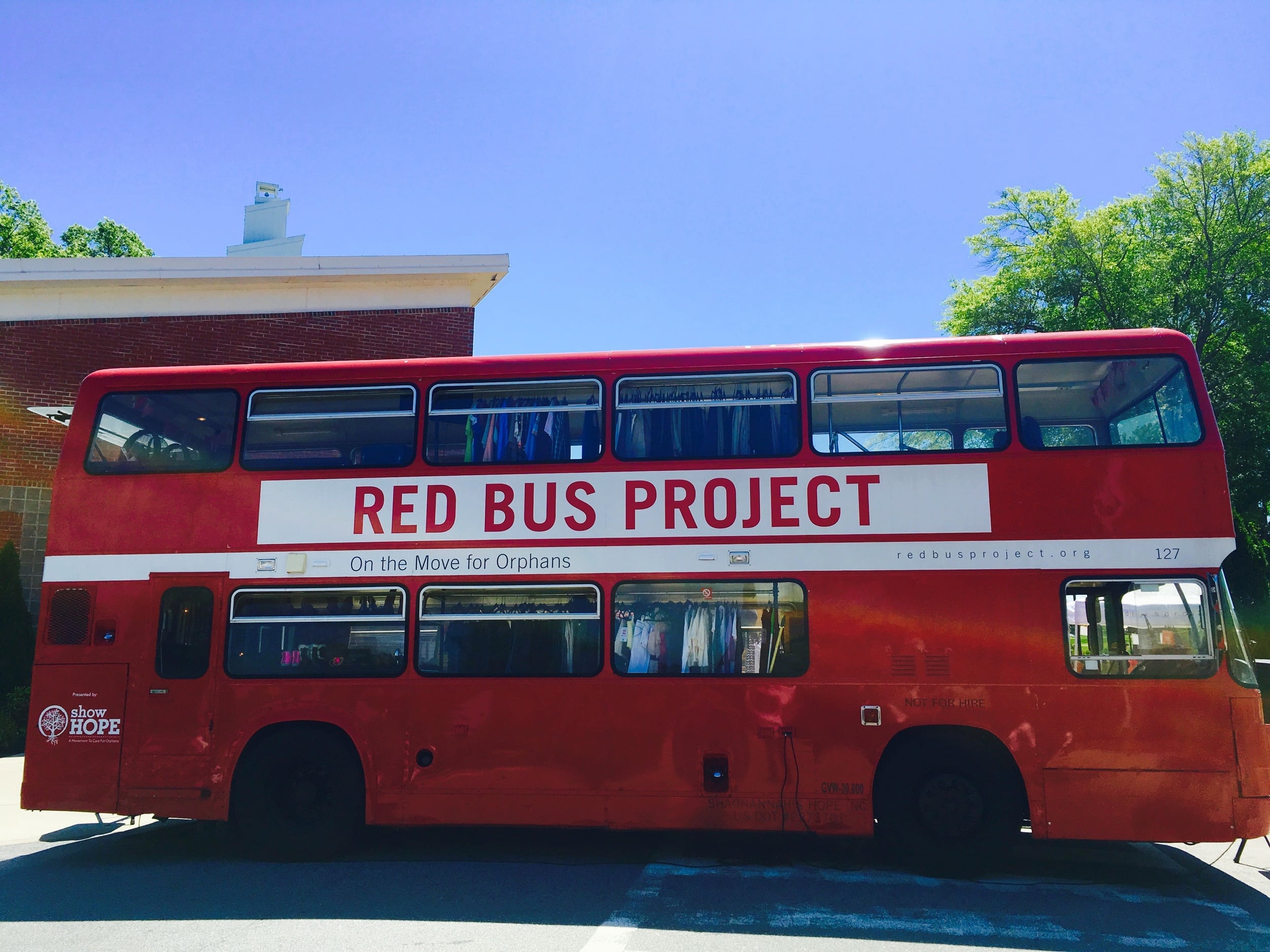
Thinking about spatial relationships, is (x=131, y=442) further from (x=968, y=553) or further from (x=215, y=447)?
(x=968, y=553)

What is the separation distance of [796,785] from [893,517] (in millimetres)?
2193

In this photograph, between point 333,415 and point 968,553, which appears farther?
point 333,415

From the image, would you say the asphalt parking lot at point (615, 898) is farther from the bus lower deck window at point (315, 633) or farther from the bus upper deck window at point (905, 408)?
the bus upper deck window at point (905, 408)

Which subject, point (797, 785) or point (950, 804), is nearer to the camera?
point (950, 804)

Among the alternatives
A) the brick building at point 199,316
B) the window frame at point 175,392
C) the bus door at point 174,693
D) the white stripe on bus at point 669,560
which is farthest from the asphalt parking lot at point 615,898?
the brick building at point 199,316

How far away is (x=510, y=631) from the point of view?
24.9ft

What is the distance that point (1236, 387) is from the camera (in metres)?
20.0

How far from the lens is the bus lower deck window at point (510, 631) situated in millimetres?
7516

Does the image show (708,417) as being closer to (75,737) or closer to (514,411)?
(514,411)

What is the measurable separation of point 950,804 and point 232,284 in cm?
1455

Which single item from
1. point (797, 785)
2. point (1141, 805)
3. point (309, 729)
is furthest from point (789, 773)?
point (309, 729)

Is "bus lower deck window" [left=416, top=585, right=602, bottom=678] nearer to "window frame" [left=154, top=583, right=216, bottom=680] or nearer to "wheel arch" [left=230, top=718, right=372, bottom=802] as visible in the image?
"wheel arch" [left=230, top=718, right=372, bottom=802]

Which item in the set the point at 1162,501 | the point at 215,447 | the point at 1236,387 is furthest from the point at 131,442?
the point at 1236,387

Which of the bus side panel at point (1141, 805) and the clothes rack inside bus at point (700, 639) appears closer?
the bus side panel at point (1141, 805)
